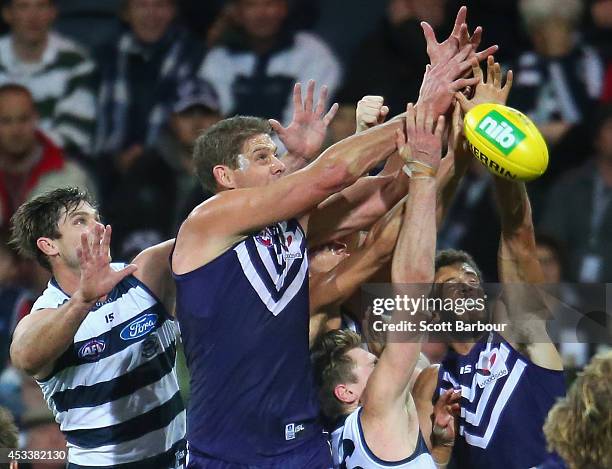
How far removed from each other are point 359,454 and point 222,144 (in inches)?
56.4

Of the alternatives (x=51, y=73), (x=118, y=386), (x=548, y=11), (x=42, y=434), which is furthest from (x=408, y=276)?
(x=51, y=73)

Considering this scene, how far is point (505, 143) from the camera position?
463 centimetres

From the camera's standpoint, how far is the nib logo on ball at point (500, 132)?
463 cm

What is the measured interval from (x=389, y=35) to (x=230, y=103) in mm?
1306

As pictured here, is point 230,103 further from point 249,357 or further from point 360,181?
point 249,357

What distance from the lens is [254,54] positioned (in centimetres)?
873

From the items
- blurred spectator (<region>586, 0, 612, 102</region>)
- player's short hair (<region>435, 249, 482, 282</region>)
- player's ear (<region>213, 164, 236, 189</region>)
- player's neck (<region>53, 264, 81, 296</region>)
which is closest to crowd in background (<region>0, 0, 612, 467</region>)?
blurred spectator (<region>586, 0, 612, 102</region>)

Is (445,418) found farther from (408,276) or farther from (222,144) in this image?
(222,144)

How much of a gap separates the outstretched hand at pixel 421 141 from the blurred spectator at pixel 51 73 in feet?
14.9

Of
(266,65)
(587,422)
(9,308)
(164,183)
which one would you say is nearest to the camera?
(587,422)

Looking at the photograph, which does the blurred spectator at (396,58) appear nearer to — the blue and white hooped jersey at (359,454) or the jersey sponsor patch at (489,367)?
the jersey sponsor patch at (489,367)

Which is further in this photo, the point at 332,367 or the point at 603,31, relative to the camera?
the point at 603,31

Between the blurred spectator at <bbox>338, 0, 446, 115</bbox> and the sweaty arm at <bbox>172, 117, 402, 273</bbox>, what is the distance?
12.7ft

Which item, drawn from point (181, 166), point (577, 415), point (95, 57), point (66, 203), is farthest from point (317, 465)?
point (95, 57)
